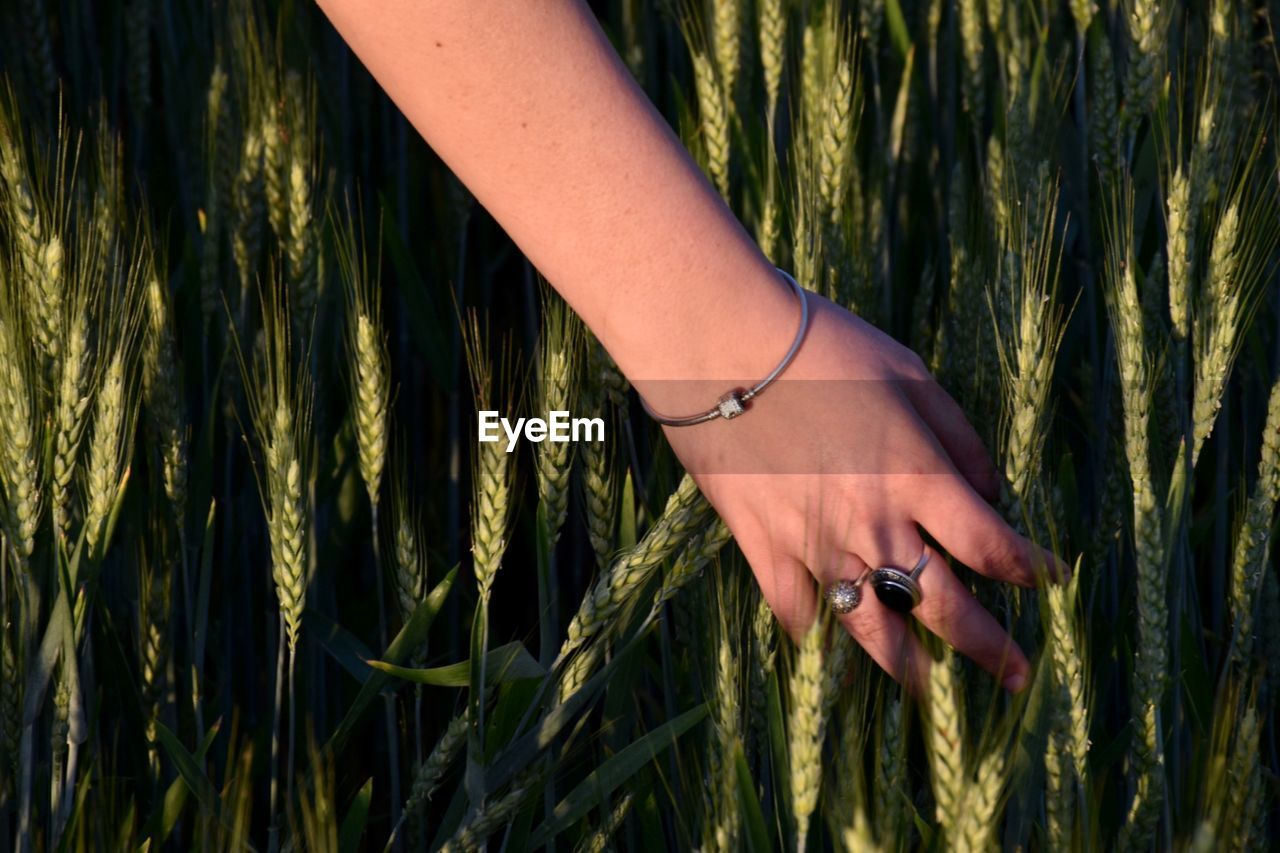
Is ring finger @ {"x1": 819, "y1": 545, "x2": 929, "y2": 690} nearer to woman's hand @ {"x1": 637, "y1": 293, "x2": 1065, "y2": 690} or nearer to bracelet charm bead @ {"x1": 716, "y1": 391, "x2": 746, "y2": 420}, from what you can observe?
woman's hand @ {"x1": 637, "y1": 293, "x2": 1065, "y2": 690}

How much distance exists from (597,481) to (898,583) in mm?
210

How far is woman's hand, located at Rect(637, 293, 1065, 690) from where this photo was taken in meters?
0.76

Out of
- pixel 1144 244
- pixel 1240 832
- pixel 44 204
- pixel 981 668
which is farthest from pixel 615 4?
pixel 1240 832

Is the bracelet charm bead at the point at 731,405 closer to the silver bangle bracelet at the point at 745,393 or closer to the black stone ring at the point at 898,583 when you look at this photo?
the silver bangle bracelet at the point at 745,393

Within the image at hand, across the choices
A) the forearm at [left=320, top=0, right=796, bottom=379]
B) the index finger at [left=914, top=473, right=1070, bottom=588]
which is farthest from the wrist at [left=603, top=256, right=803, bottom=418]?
the index finger at [left=914, top=473, right=1070, bottom=588]

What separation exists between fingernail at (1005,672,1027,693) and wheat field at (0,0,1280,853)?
1 cm

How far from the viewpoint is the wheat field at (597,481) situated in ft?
2.57

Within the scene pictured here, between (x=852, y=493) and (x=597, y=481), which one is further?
(x=597, y=481)

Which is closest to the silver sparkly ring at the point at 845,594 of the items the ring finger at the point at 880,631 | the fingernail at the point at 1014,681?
the ring finger at the point at 880,631

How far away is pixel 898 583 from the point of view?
78cm

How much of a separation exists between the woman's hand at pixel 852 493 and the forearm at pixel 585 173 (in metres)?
0.03

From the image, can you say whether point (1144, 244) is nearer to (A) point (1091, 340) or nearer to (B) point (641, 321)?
(A) point (1091, 340)

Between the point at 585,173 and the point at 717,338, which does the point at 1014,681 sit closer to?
the point at 717,338

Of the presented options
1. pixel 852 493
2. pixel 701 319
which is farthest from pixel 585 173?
pixel 852 493
